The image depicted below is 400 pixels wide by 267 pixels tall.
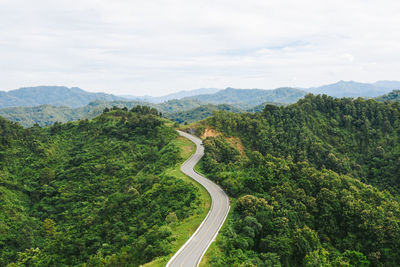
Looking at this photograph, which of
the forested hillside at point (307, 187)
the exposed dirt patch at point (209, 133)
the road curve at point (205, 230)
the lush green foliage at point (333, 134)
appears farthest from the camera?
the exposed dirt patch at point (209, 133)

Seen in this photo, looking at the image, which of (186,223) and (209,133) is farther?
(209,133)

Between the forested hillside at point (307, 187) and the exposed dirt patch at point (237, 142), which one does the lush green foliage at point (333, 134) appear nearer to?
the forested hillside at point (307, 187)

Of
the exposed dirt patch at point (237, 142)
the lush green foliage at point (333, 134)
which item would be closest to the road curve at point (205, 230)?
the exposed dirt patch at point (237, 142)

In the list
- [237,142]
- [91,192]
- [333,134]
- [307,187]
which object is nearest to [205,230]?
[307,187]

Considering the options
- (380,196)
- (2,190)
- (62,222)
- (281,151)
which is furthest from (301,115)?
(2,190)

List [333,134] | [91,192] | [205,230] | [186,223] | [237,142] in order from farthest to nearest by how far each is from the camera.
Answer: [333,134] < [237,142] < [91,192] < [186,223] < [205,230]

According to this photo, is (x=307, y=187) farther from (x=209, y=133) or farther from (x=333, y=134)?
(x=333, y=134)
